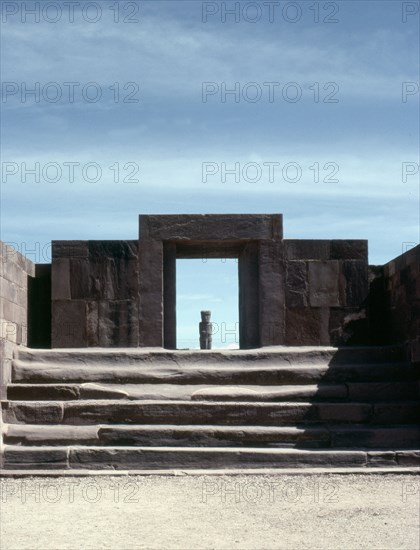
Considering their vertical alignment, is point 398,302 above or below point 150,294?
below

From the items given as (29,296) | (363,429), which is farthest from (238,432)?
(29,296)

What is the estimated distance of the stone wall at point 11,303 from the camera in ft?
30.3

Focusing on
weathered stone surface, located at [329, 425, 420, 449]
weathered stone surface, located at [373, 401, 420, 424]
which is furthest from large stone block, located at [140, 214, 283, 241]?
weathered stone surface, located at [329, 425, 420, 449]

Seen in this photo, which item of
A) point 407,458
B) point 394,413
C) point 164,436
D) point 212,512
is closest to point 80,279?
point 164,436

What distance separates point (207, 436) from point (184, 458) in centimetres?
47

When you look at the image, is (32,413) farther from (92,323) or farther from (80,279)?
(80,279)

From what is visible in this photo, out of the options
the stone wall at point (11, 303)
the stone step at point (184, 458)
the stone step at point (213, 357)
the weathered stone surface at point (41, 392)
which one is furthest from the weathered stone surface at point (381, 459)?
the stone wall at point (11, 303)

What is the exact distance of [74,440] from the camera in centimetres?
834

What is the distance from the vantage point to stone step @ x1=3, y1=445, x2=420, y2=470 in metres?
8.00

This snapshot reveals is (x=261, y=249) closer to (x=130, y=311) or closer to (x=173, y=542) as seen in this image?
(x=130, y=311)

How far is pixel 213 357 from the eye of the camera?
998 centimetres

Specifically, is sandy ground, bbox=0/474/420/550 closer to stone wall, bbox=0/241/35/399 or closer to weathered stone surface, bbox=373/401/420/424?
weathered stone surface, bbox=373/401/420/424

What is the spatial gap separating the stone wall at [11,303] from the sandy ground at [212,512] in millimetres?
1980

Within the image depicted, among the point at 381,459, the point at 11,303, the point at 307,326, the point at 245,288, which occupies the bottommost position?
the point at 381,459
